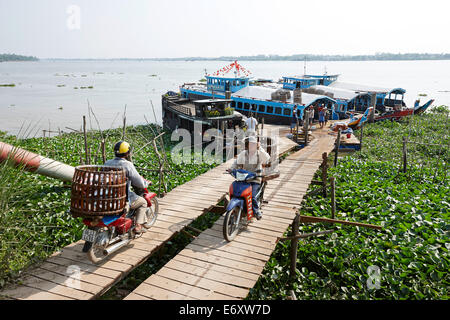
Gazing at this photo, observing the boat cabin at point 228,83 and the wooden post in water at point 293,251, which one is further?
the boat cabin at point 228,83

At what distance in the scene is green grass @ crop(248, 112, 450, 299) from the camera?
6188mm

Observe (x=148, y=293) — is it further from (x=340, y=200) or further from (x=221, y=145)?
(x=221, y=145)

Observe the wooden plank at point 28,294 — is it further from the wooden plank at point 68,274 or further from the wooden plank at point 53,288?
the wooden plank at point 68,274

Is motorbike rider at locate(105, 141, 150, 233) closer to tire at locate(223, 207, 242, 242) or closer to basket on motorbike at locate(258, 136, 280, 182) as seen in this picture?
tire at locate(223, 207, 242, 242)

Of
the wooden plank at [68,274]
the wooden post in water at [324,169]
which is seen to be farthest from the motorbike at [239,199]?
the wooden post in water at [324,169]

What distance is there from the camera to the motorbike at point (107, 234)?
4.89 m

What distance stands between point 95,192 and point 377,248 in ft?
19.7

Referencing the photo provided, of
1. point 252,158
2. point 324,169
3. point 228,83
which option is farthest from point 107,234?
point 228,83

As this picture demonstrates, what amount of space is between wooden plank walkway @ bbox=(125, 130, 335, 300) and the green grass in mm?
967

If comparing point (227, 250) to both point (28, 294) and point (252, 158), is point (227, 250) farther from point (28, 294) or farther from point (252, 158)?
point (28, 294)

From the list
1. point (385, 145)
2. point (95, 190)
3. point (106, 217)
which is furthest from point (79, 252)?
point (385, 145)

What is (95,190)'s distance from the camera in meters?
4.57

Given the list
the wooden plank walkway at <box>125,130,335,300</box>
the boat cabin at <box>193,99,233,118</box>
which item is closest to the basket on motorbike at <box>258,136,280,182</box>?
the wooden plank walkway at <box>125,130,335,300</box>

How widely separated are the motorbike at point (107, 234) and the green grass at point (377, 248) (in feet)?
9.00
